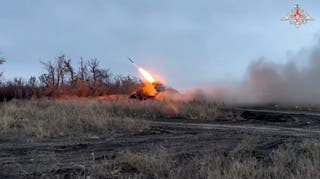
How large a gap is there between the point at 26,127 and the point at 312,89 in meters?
23.0

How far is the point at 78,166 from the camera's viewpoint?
14844 mm

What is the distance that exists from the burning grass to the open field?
5 centimetres

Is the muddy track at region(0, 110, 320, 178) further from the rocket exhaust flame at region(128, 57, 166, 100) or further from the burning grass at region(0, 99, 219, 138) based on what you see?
the rocket exhaust flame at region(128, 57, 166, 100)

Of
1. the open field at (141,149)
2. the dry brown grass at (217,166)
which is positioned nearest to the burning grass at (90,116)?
the open field at (141,149)

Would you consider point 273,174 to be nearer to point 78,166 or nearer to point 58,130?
point 78,166

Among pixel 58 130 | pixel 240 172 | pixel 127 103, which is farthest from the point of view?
pixel 127 103

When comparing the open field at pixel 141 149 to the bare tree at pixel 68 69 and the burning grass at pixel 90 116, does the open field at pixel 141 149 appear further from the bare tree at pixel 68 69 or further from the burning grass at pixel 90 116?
the bare tree at pixel 68 69

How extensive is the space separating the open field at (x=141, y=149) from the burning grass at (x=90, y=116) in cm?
5

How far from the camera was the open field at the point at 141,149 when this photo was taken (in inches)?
545

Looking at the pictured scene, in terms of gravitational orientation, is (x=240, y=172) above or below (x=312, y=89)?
below

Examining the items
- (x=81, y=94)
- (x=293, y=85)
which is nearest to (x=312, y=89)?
(x=293, y=85)

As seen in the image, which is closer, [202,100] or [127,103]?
[127,103]

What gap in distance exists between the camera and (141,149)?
18047 millimetres

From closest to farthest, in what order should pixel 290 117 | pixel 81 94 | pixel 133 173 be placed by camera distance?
pixel 133 173 → pixel 290 117 → pixel 81 94
